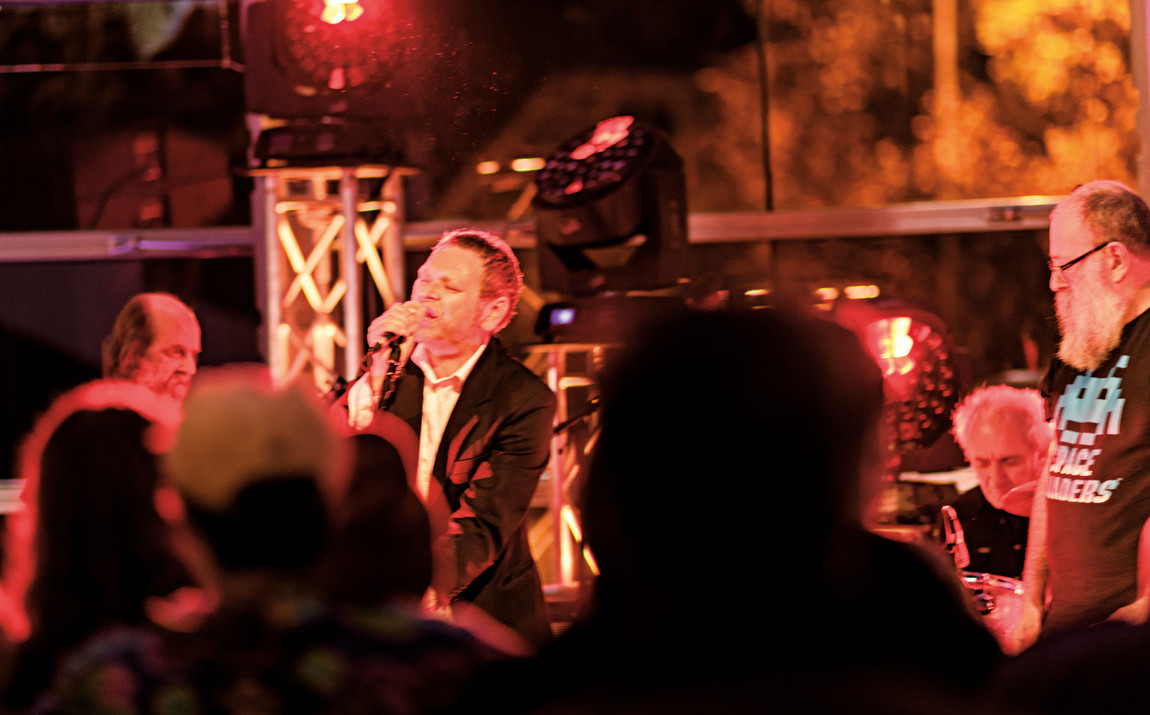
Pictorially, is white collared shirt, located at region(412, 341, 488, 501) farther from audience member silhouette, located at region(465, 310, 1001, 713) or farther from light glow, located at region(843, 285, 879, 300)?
audience member silhouette, located at region(465, 310, 1001, 713)

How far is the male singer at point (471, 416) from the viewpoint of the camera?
8.95ft

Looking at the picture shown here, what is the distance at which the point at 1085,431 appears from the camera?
242 centimetres

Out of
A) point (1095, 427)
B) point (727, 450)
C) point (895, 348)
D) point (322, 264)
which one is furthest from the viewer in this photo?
point (322, 264)

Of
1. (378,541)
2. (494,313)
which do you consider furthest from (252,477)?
(494,313)

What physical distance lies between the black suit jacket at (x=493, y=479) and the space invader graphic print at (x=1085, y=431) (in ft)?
3.65

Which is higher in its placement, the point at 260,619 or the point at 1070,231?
the point at 1070,231

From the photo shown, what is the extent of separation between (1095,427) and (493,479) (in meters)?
1.26

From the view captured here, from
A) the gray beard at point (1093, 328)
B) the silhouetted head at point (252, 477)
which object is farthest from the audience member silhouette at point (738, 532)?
the gray beard at point (1093, 328)

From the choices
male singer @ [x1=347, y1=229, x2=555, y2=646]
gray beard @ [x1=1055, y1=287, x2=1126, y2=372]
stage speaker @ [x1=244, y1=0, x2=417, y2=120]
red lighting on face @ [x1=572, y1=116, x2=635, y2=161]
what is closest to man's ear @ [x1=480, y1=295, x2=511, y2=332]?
male singer @ [x1=347, y1=229, x2=555, y2=646]

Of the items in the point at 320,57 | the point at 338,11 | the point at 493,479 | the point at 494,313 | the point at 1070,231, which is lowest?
the point at 493,479

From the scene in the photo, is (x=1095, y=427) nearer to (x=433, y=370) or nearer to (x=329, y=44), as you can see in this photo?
(x=433, y=370)

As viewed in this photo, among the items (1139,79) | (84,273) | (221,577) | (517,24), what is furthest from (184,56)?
(221,577)

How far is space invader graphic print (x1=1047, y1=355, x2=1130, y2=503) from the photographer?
93.6 inches

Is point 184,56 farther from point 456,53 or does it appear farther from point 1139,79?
point 1139,79
